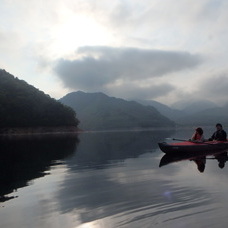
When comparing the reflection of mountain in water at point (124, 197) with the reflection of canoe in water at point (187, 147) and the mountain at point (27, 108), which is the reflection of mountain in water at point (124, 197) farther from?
the mountain at point (27, 108)

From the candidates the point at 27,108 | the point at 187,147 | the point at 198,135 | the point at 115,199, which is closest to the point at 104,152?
the point at 187,147

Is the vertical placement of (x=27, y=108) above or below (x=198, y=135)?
above

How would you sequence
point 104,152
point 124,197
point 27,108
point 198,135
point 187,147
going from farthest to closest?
point 27,108 → point 104,152 → point 198,135 → point 187,147 → point 124,197

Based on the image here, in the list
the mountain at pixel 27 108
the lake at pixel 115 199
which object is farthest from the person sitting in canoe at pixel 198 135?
the mountain at pixel 27 108

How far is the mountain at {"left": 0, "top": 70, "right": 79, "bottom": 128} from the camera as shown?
115981 millimetres

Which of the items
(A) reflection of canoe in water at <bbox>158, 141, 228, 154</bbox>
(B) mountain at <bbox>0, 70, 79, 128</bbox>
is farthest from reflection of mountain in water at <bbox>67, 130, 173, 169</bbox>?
(B) mountain at <bbox>0, 70, 79, 128</bbox>

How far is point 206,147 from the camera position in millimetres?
25516

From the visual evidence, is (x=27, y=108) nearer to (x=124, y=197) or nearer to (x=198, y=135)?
(x=198, y=135)

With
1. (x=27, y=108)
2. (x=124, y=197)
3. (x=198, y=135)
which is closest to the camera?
(x=124, y=197)

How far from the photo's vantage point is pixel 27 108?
415 ft

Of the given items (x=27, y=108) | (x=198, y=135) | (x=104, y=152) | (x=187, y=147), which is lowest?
(x=104, y=152)

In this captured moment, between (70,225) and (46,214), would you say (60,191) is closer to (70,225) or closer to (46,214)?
(46,214)

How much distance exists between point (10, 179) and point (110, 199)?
25.1ft

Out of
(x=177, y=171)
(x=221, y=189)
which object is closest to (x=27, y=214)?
(x=221, y=189)
